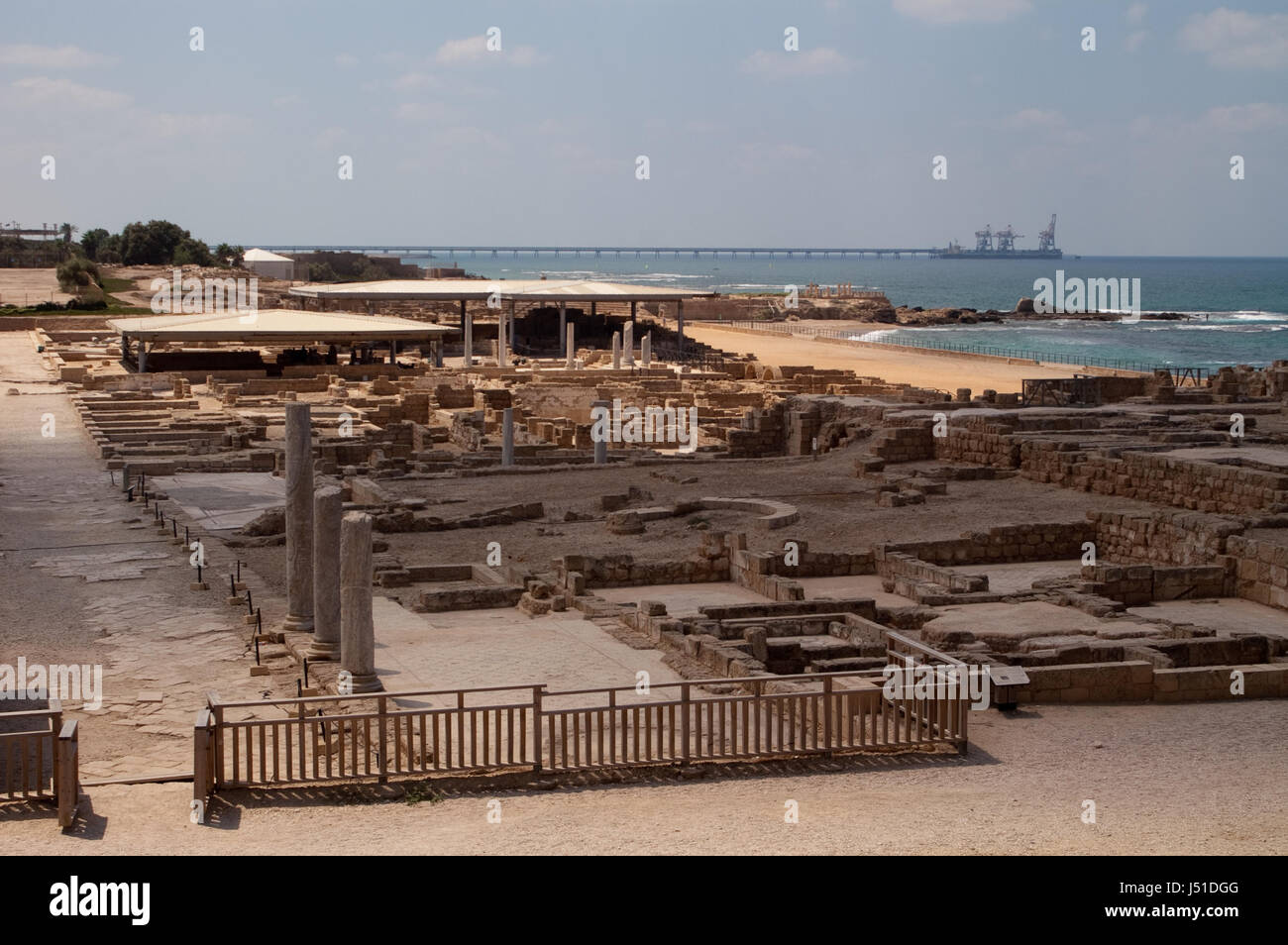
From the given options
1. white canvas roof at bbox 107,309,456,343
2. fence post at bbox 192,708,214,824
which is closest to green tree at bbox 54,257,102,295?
white canvas roof at bbox 107,309,456,343

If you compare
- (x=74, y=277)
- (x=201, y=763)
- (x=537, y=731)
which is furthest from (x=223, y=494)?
(x=74, y=277)

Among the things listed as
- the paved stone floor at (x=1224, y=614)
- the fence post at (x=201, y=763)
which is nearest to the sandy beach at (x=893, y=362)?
the paved stone floor at (x=1224, y=614)

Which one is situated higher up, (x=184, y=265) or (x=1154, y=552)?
(x=184, y=265)

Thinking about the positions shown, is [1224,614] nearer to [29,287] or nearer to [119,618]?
[119,618]

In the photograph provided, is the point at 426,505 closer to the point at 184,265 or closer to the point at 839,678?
the point at 839,678

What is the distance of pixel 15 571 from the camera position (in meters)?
19.6

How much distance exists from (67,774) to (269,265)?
9037 cm

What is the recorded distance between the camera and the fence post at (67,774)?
10070mm

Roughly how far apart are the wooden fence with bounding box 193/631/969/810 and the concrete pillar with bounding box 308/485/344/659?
179cm

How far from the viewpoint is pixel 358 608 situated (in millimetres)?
13766

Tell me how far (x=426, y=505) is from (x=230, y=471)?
7659mm
